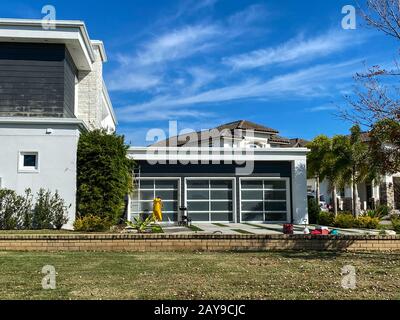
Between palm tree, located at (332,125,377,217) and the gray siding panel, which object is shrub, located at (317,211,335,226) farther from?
the gray siding panel

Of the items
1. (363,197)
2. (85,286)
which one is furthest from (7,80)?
(363,197)

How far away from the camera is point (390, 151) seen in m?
10.7

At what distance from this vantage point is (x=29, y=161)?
18.4 m

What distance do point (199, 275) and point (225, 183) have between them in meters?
19.3

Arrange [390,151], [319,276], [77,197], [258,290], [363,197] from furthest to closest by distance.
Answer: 1. [363,197]
2. [77,197]
3. [390,151]
4. [319,276]
5. [258,290]

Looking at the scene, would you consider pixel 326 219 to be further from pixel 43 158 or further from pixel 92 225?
pixel 43 158

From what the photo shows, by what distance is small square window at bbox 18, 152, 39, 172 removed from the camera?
18203mm

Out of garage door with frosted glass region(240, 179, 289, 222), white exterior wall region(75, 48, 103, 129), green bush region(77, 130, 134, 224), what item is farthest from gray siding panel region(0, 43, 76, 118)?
garage door with frosted glass region(240, 179, 289, 222)

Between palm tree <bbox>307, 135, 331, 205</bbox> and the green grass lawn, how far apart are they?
17266 mm

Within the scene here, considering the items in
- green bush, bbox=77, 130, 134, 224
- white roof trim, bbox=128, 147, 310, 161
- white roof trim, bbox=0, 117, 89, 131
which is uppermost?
white roof trim, bbox=0, 117, 89, 131

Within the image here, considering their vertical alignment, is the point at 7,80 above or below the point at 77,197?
above

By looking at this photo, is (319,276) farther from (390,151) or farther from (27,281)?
(27,281)
